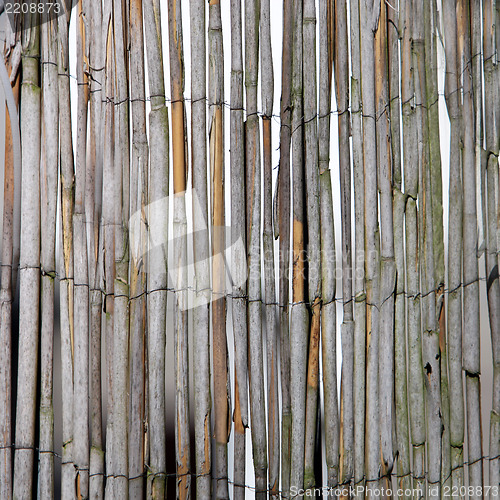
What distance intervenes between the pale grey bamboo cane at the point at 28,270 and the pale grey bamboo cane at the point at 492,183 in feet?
2.81

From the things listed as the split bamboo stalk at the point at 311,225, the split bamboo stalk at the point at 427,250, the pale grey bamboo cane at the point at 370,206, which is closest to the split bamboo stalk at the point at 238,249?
the split bamboo stalk at the point at 311,225

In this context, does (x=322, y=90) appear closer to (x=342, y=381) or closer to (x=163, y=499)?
(x=342, y=381)

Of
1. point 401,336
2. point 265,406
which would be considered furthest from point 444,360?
point 265,406

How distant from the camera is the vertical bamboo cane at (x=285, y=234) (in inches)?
35.4

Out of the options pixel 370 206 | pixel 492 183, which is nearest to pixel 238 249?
pixel 370 206

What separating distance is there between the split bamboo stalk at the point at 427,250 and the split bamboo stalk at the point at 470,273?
0.06 meters

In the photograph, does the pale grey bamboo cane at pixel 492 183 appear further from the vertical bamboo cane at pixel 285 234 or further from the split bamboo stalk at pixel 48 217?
the split bamboo stalk at pixel 48 217

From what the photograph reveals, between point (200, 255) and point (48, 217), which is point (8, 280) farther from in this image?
point (200, 255)

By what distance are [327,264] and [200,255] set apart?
0.24 metres

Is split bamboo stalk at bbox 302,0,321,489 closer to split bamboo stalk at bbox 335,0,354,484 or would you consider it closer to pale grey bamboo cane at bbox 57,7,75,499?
split bamboo stalk at bbox 335,0,354,484

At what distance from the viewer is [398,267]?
0.93 m

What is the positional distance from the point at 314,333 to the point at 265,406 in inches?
6.4

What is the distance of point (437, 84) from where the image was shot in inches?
37.4

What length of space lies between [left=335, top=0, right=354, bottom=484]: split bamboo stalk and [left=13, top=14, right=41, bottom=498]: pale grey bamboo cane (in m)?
0.56
